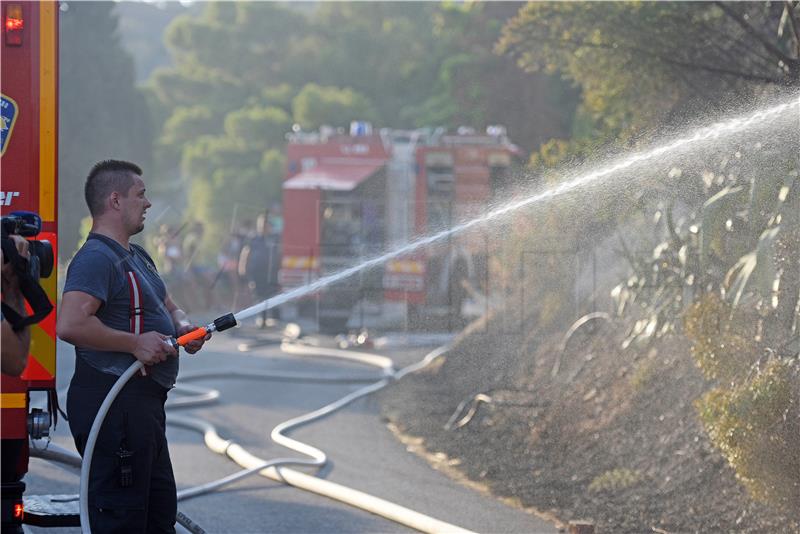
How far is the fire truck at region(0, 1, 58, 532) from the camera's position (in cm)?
485

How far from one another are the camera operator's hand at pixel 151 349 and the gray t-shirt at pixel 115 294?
0.36 feet

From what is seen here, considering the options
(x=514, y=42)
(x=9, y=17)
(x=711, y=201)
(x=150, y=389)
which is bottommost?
(x=150, y=389)

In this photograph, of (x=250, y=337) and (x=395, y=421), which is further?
(x=250, y=337)

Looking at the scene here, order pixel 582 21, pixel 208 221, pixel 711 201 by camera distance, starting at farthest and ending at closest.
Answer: pixel 208 221, pixel 582 21, pixel 711 201

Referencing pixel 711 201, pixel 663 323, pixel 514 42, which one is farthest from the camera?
pixel 514 42

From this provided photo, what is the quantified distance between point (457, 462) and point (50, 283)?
12.8ft

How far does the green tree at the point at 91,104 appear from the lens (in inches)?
1016

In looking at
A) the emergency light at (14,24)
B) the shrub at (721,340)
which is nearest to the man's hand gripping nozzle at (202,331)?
the emergency light at (14,24)

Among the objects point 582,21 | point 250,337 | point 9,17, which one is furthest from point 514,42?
point 250,337

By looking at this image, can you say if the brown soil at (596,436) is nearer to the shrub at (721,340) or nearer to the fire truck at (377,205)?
the shrub at (721,340)

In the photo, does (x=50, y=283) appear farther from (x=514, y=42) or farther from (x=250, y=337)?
(x=250, y=337)

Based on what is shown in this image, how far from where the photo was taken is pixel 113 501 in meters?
4.22

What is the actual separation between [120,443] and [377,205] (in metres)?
14.0

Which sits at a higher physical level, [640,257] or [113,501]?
[640,257]
